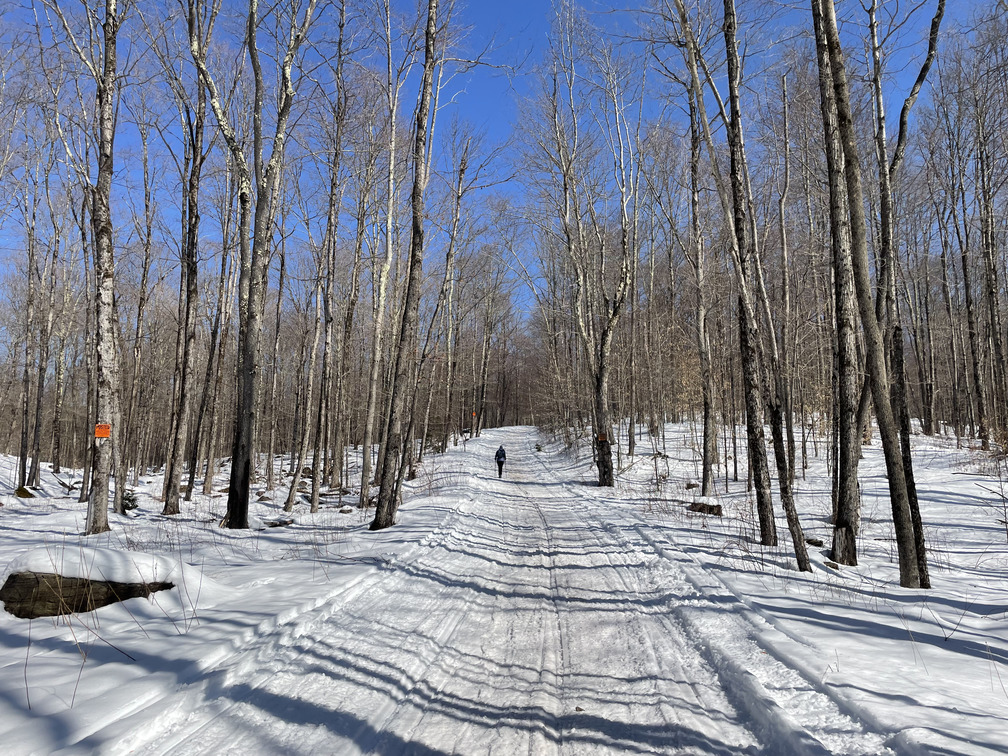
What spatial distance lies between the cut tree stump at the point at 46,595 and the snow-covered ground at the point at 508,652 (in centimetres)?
14

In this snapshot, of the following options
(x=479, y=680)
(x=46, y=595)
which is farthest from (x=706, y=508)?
(x=46, y=595)

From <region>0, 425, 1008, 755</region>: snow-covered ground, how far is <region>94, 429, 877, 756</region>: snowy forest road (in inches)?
0.8

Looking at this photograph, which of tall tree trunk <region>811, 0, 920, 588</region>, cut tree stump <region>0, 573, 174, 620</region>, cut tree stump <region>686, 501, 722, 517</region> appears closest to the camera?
cut tree stump <region>0, 573, 174, 620</region>

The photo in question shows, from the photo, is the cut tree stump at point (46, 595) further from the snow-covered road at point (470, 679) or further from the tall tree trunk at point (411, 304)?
the tall tree trunk at point (411, 304)

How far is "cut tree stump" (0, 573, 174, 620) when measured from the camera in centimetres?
455

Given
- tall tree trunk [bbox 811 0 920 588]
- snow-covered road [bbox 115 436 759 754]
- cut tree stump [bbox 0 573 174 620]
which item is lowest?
snow-covered road [bbox 115 436 759 754]

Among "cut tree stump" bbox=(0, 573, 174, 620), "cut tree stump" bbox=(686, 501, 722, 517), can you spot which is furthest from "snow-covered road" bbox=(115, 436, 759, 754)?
"cut tree stump" bbox=(686, 501, 722, 517)

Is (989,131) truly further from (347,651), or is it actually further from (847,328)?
(347,651)

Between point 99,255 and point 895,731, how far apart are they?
11762 millimetres

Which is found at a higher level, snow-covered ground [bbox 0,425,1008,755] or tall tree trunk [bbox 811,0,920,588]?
tall tree trunk [bbox 811,0,920,588]

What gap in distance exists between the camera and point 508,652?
4.27 m

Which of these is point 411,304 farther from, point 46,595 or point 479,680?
point 479,680

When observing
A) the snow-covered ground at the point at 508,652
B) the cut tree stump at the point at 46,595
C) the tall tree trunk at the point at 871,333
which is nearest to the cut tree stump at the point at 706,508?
the snow-covered ground at the point at 508,652

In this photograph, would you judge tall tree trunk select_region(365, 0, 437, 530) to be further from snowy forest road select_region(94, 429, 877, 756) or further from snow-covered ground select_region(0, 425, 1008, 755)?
snowy forest road select_region(94, 429, 877, 756)
